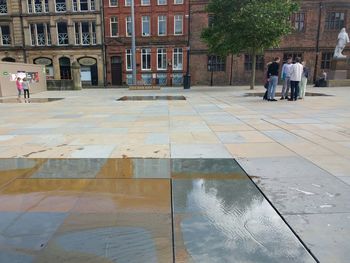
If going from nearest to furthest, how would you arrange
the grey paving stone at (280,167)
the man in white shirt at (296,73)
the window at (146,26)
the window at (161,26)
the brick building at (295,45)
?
the grey paving stone at (280,167)
the man in white shirt at (296,73)
the brick building at (295,45)
the window at (161,26)
the window at (146,26)

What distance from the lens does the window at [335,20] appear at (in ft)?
114

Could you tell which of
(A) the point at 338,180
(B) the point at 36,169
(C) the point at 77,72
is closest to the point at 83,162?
(B) the point at 36,169

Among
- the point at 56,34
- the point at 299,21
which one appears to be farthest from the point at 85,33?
the point at 299,21

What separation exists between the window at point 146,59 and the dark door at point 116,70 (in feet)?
9.86

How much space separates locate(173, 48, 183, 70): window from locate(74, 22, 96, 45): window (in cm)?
1046

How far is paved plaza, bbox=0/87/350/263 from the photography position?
2594 millimetres

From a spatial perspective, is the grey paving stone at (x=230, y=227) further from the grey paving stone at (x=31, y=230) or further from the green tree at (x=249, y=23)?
the green tree at (x=249, y=23)

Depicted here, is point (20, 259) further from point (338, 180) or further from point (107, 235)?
point (338, 180)

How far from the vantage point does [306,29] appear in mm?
34781

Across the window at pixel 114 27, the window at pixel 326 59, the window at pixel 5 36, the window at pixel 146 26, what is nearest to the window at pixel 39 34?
the window at pixel 5 36

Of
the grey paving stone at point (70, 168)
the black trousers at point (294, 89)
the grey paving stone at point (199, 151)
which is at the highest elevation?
the black trousers at point (294, 89)

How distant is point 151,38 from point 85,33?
862 centimetres

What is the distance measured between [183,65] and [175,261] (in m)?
35.6

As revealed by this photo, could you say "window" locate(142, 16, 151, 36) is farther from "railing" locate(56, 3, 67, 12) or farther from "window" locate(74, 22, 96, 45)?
"railing" locate(56, 3, 67, 12)
